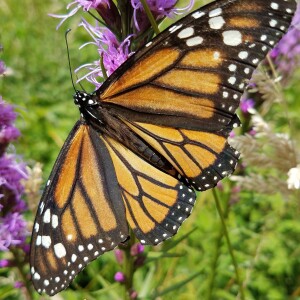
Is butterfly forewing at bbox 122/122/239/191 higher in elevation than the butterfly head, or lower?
lower

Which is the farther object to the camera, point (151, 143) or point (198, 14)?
point (151, 143)

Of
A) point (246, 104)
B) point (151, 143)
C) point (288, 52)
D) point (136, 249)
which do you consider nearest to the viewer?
point (151, 143)

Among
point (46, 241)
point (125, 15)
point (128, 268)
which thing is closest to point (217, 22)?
point (125, 15)

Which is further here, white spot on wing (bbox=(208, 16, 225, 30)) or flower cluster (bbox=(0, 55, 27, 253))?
flower cluster (bbox=(0, 55, 27, 253))

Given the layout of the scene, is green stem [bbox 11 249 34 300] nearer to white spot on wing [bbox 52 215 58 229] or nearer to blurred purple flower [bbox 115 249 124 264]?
blurred purple flower [bbox 115 249 124 264]

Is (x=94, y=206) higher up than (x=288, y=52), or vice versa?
(x=94, y=206)

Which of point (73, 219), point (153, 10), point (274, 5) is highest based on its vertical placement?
point (153, 10)

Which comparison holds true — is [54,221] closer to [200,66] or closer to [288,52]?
[200,66]

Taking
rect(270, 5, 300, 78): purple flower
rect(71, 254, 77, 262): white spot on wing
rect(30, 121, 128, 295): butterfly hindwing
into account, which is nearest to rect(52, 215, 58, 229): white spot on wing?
rect(30, 121, 128, 295): butterfly hindwing
